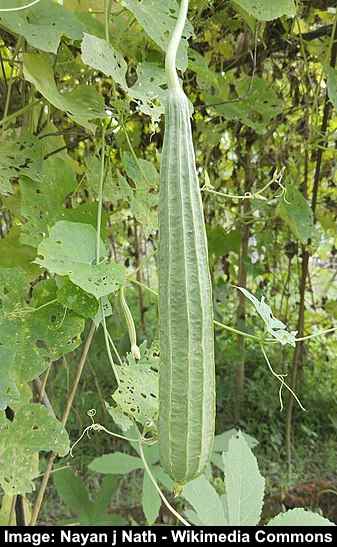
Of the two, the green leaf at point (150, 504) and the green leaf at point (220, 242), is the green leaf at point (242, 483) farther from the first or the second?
the green leaf at point (220, 242)

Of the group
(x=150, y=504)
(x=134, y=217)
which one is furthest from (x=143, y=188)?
(x=150, y=504)

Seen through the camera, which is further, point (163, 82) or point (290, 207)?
point (290, 207)

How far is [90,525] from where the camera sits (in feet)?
4.80

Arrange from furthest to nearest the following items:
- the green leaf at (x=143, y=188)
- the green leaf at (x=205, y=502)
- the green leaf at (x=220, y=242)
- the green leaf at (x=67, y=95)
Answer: the green leaf at (x=220, y=242), the green leaf at (x=205, y=502), the green leaf at (x=143, y=188), the green leaf at (x=67, y=95)

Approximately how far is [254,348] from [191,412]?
2179mm

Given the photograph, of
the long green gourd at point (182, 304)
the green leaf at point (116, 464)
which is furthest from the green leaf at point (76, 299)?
the green leaf at point (116, 464)

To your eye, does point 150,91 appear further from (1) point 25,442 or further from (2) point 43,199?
(1) point 25,442

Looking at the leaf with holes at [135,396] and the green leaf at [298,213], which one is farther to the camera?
the green leaf at [298,213]

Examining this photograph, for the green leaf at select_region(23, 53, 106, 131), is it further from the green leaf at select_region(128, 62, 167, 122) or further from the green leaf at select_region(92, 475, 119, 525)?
the green leaf at select_region(92, 475, 119, 525)

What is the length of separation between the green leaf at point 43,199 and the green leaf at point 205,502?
461mm

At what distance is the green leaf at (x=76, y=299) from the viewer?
73 cm

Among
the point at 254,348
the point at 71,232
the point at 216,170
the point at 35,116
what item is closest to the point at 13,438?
the point at 71,232

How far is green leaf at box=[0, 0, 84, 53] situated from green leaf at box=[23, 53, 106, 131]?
1.7 inches

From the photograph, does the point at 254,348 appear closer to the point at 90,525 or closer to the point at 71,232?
the point at 90,525
